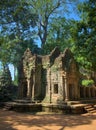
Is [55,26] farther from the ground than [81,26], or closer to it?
farther from the ground

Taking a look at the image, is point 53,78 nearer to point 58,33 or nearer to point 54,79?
point 54,79

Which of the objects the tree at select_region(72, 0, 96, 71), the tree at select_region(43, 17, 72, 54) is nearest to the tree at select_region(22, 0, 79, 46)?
the tree at select_region(43, 17, 72, 54)

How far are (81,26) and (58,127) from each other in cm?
731

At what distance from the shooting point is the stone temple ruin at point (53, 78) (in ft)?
70.4

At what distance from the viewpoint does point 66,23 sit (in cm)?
3603

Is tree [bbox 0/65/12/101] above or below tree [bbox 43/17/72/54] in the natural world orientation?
below

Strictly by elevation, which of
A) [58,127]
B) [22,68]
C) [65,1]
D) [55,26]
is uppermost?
[65,1]

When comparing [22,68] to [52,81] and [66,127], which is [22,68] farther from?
[66,127]

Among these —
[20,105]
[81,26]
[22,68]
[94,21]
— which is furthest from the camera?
[22,68]

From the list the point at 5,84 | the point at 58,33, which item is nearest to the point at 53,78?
the point at 5,84

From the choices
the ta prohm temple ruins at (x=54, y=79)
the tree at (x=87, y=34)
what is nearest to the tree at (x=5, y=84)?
the ta prohm temple ruins at (x=54, y=79)

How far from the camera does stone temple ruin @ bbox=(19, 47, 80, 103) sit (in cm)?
2147

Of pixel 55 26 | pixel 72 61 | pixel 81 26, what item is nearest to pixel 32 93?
pixel 72 61

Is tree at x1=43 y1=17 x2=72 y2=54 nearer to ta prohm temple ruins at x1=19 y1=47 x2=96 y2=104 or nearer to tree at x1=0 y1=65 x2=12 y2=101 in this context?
tree at x1=0 y1=65 x2=12 y2=101
